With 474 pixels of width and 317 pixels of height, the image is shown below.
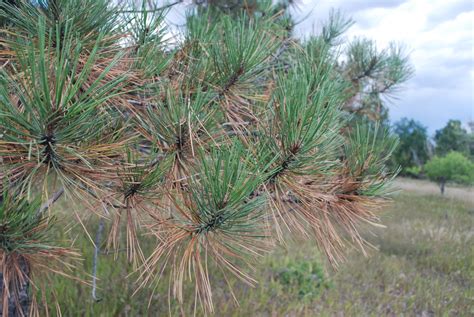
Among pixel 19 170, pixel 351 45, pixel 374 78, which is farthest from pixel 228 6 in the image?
pixel 19 170

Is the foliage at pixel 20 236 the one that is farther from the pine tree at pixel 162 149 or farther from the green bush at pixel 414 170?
the green bush at pixel 414 170

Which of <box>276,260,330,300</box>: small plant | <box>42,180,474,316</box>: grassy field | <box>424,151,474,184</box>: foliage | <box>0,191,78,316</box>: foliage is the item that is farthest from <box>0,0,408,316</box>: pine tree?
<box>424,151,474,184</box>: foliage

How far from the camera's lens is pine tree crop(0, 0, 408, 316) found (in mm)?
920

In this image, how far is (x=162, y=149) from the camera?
1.27 meters

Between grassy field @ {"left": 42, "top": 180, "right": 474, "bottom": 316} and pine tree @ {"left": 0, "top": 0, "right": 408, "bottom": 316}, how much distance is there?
58cm

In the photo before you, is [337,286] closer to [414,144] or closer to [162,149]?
[162,149]

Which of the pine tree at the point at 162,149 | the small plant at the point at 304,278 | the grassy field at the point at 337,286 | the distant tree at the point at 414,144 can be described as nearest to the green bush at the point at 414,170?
the distant tree at the point at 414,144

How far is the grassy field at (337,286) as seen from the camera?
2912 millimetres

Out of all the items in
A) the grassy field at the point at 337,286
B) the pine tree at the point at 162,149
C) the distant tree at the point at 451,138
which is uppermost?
the distant tree at the point at 451,138

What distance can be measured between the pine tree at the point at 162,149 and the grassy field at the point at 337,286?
0.58 metres

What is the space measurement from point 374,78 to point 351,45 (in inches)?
11.5

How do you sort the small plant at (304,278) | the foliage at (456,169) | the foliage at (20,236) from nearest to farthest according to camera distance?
the foliage at (20,236)
the small plant at (304,278)
the foliage at (456,169)

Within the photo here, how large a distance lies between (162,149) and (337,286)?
3.29 m

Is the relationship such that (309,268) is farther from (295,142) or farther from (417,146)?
(417,146)
